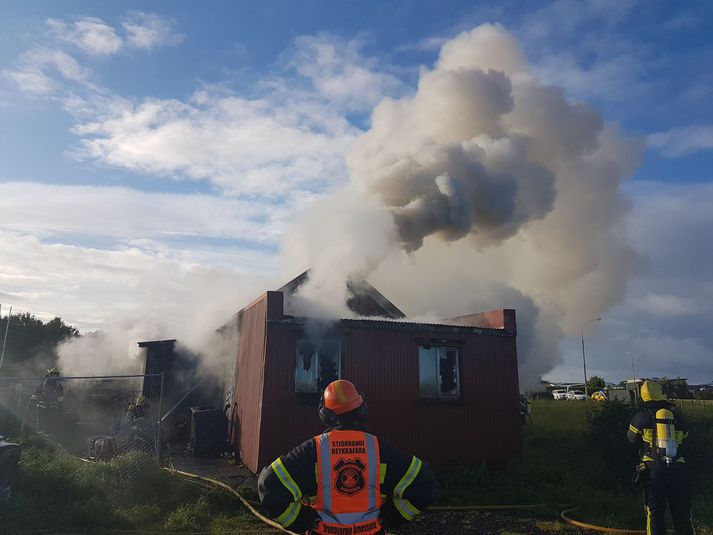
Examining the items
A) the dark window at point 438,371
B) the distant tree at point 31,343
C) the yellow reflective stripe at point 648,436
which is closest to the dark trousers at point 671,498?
the yellow reflective stripe at point 648,436

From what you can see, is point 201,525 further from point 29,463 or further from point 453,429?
point 453,429

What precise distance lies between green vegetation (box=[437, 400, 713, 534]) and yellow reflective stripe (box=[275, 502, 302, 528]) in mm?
6835

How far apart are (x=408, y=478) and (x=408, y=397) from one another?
29.1 feet

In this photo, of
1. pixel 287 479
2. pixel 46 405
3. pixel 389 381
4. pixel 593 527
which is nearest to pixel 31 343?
pixel 46 405

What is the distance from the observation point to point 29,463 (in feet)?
28.9

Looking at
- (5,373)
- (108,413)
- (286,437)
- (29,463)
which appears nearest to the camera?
(29,463)

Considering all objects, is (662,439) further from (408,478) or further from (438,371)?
(438,371)

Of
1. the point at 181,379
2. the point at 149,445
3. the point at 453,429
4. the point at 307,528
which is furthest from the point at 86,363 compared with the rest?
the point at 307,528

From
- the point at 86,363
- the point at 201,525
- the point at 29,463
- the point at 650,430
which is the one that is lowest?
the point at 201,525

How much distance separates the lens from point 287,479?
282 centimetres

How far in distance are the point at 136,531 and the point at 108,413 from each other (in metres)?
13.1

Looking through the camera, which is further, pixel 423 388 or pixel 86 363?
pixel 86 363

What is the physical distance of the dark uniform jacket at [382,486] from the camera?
2.81 m

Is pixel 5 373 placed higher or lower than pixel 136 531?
higher
